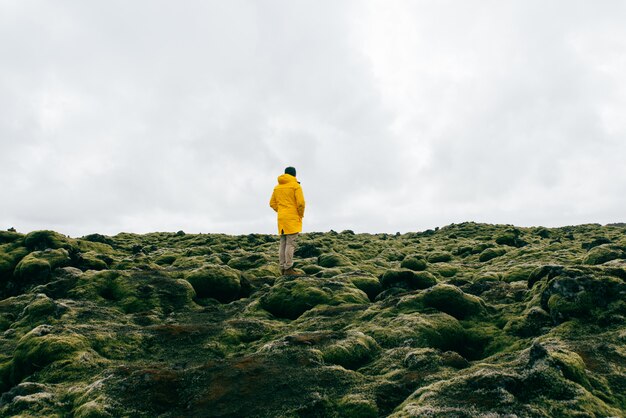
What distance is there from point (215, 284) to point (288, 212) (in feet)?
18.6

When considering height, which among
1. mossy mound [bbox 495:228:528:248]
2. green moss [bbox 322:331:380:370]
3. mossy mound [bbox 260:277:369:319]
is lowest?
green moss [bbox 322:331:380:370]

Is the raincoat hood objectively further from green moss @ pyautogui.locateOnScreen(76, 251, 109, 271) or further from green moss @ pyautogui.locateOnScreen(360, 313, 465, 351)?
green moss @ pyautogui.locateOnScreen(360, 313, 465, 351)

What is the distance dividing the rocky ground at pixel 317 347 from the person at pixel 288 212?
139 inches

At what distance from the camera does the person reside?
20.5m

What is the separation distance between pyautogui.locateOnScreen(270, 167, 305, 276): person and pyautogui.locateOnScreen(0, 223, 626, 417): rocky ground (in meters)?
3.54

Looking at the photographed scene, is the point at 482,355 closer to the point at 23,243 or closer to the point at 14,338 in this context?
the point at 14,338

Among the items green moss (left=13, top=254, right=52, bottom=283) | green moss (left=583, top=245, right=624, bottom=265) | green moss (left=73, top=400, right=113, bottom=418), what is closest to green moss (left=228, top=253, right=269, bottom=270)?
green moss (left=13, top=254, right=52, bottom=283)

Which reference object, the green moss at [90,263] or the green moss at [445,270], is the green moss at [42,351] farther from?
the green moss at [445,270]

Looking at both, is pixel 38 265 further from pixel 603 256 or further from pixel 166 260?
pixel 603 256

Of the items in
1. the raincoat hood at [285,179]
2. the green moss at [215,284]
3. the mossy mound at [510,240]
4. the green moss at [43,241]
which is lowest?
the green moss at [215,284]

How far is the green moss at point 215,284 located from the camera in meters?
16.4

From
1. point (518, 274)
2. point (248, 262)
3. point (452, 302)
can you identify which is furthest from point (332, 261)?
point (452, 302)

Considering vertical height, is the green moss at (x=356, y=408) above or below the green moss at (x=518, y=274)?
below

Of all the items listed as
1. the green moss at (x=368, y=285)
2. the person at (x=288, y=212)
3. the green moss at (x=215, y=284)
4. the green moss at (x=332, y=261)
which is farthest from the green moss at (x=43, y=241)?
the green moss at (x=368, y=285)
